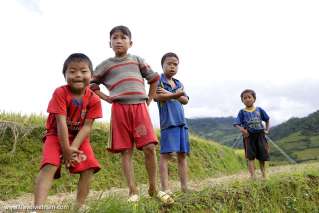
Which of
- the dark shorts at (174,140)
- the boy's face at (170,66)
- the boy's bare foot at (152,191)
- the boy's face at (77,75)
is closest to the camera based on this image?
the boy's face at (77,75)

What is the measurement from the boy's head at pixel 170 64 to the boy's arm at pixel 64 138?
6.59 feet

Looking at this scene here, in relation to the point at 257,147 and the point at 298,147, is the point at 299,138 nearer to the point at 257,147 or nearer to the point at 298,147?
the point at 298,147

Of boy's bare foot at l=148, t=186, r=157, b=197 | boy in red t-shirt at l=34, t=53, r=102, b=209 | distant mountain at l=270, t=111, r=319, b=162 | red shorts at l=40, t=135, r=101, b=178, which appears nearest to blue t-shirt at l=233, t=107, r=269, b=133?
boy's bare foot at l=148, t=186, r=157, b=197

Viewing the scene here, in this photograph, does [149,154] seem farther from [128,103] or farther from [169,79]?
[169,79]

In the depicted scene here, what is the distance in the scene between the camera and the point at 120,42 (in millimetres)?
4168

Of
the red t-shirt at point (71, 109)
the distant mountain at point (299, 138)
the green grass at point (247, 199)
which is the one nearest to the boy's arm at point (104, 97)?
the red t-shirt at point (71, 109)

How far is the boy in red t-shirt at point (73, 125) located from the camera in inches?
127

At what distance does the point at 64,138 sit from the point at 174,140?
1717 mm

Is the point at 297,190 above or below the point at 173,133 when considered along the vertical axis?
below

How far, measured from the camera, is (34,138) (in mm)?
8586

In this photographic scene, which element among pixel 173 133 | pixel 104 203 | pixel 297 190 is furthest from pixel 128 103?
pixel 297 190

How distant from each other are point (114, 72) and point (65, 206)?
1.56m

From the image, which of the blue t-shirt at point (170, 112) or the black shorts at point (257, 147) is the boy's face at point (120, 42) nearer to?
the blue t-shirt at point (170, 112)

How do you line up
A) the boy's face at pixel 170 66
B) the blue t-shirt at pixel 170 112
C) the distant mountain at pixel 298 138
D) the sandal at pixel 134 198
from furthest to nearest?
the distant mountain at pixel 298 138 < the boy's face at pixel 170 66 < the blue t-shirt at pixel 170 112 < the sandal at pixel 134 198
